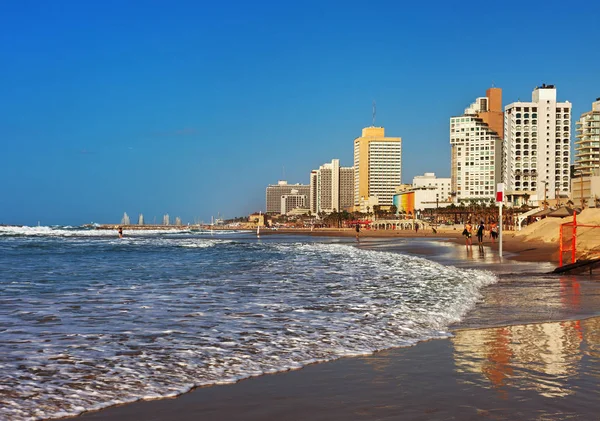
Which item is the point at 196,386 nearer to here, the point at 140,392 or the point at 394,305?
the point at 140,392

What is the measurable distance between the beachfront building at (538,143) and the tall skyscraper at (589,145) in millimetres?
23269

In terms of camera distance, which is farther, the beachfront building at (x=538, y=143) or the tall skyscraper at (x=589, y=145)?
the beachfront building at (x=538, y=143)

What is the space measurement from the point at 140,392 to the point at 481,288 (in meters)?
10.7

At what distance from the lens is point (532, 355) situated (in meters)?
7.02

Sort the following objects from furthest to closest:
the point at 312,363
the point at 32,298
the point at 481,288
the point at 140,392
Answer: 1. the point at 481,288
2. the point at 32,298
3. the point at 312,363
4. the point at 140,392

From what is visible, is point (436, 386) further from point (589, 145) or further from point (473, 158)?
point (473, 158)

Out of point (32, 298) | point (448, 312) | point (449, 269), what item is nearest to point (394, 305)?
point (448, 312)

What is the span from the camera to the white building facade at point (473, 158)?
186875 mm

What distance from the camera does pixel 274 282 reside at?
56.1 feet

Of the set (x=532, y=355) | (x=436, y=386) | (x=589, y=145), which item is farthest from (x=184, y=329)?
(x=589, y=145)

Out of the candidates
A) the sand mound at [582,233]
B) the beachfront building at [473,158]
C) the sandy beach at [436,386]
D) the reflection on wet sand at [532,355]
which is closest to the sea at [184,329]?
the sandy beach at [436,386]

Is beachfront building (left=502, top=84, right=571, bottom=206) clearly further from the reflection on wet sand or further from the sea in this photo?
the reflection on wet sand

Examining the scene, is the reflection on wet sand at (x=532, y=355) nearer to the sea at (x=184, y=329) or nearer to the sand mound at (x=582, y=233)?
the sea at (x=184, y=329)

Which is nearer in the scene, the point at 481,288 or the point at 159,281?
the point at 481,288
